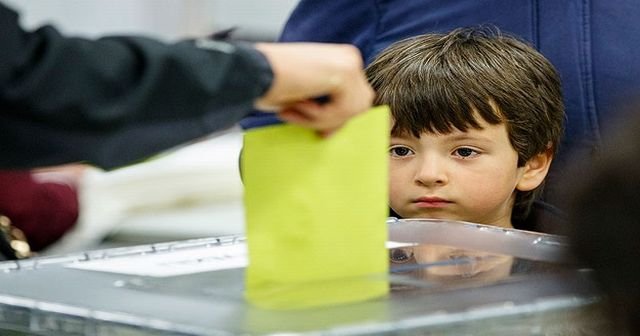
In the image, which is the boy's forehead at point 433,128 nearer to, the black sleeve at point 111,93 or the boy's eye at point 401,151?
the boy's eye at point 401,151

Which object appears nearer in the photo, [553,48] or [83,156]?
[83,156]

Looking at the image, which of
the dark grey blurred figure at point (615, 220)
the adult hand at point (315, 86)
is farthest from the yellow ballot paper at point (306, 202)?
the dark grey blurred figure at point (615, 220)

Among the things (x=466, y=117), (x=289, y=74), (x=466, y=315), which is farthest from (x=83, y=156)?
(x=466, y=117)

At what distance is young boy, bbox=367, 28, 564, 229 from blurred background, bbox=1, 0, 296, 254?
5.14 ft

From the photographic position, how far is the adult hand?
90cm

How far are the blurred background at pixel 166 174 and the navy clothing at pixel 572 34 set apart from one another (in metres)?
1.41

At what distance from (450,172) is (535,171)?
18cm

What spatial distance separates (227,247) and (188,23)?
264 cm

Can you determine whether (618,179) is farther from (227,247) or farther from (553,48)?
(553,48)

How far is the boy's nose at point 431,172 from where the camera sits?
1.58m

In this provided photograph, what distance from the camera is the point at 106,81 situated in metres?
0.82

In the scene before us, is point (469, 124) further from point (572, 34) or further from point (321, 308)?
point (321, 308)

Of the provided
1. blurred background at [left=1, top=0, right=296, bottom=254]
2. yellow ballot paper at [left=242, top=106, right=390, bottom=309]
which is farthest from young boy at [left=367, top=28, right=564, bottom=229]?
blurred background at [left=1, top=0, right=296, bottom=254]

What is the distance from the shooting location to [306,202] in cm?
95
